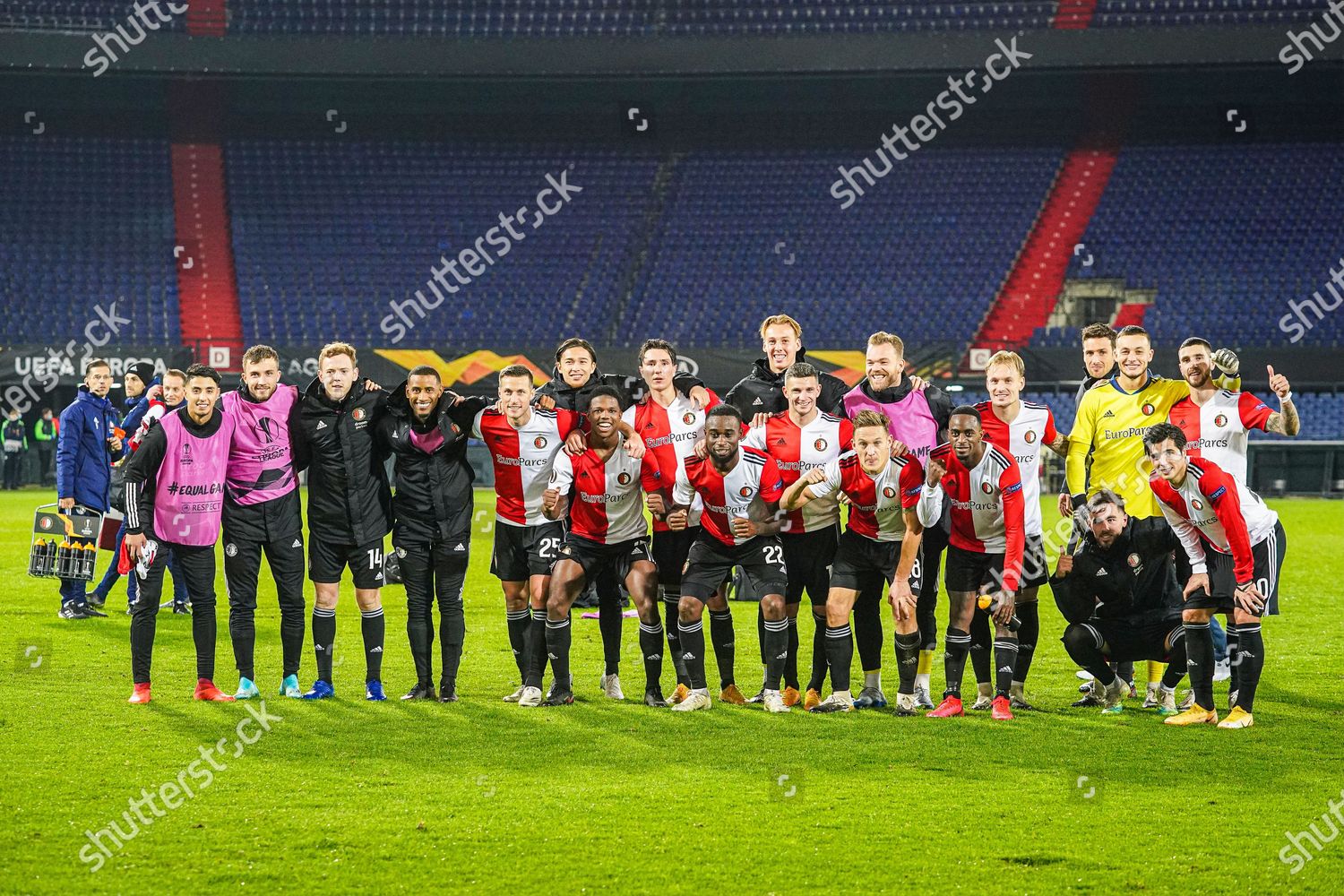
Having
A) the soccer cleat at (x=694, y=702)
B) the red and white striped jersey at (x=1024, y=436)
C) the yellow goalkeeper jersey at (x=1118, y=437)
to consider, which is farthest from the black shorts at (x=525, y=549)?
the yellow goalkeeper jersey at (x=1118, y=437)

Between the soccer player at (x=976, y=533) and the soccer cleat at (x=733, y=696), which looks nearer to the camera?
the soccer player at (x=976, y=533)

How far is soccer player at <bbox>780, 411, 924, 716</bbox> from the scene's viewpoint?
24.9 ft

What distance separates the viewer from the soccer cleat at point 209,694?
7914mm

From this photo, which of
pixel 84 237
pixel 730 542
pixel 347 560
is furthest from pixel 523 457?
pixel 84 237

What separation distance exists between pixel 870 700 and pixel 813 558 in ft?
2.90

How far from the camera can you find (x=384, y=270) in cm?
3419

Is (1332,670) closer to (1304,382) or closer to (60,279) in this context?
(1304,382)

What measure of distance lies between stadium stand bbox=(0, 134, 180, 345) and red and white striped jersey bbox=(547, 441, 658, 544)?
25.4 meters

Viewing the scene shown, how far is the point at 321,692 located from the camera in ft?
26.5

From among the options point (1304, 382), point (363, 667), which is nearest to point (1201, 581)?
point (363, 667)

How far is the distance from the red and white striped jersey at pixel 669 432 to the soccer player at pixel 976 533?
1.34 meters

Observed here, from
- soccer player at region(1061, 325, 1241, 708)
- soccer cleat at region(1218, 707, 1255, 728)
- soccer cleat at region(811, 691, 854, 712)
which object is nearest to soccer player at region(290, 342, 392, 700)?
soccer cleat at region(811, 691, 854, 712)

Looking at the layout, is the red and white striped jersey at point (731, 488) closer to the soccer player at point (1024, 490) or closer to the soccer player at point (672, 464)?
the soccer player at point (672, 464)

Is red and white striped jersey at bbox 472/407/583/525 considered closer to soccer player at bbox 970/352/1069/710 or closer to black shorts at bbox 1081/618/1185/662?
soccer player at bbox 970/352/1069/710
